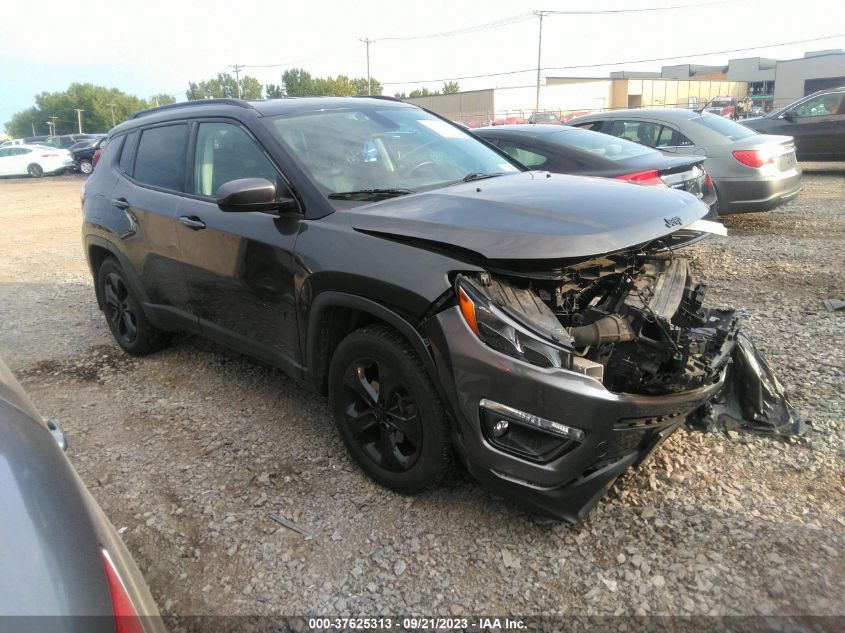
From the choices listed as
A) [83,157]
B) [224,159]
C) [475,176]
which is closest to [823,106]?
[475,176]

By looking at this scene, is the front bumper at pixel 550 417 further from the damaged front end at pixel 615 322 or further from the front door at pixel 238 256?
the front door at pixel 238 256

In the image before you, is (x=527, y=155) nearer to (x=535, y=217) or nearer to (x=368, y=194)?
(x=368, y=194)

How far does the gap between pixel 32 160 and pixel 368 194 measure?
29506 millimetres

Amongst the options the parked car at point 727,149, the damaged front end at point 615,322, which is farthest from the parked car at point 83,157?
the damaged front end at point 615,322

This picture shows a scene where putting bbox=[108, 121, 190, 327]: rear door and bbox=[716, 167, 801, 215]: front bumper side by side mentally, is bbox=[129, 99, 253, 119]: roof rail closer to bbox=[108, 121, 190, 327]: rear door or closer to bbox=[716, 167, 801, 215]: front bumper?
bbox=[108, 121, 190, 327]: rear door

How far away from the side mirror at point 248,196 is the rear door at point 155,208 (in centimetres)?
106

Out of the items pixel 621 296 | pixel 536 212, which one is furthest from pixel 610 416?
pixel 536 212

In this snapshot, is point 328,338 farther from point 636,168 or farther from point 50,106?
point 50,106

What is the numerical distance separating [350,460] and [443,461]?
30.5 inches

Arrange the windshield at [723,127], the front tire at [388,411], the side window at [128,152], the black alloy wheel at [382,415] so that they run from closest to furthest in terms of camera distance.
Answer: the front tire at [388,411], the black alloy wheel at [382,415], the side window at [128,152], the windshield at [723,127]

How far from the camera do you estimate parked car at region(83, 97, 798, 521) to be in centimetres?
235

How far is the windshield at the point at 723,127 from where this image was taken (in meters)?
8.19

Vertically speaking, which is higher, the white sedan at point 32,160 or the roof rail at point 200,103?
the roof rail at point 200,103

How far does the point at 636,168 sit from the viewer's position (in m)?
5.89
